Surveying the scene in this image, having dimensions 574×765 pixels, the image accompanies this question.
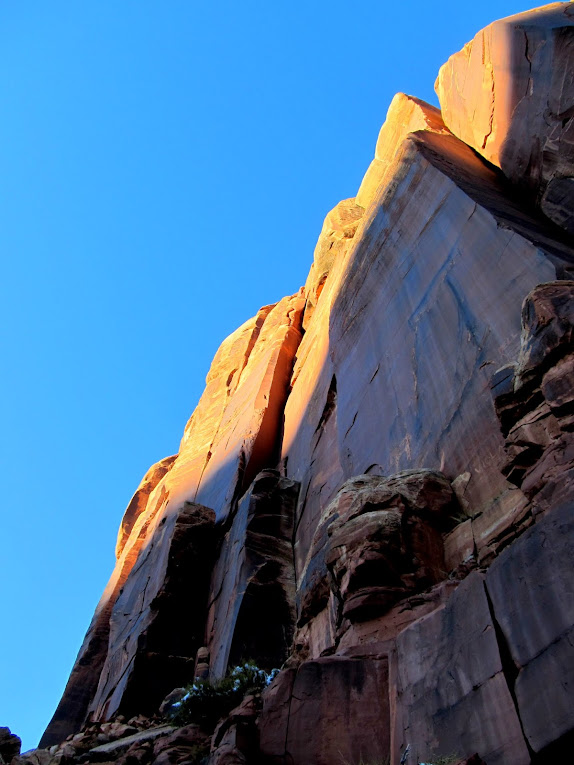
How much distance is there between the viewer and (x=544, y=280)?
997 centimetres

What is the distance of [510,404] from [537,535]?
→ 2486 mm

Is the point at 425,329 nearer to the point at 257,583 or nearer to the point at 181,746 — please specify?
the point at 257,583

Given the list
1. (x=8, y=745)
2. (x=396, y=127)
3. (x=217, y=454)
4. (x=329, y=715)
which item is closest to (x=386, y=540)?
(x=329, y=715)

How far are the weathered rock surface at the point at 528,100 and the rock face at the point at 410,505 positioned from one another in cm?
7

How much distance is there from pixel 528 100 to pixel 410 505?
367 inches

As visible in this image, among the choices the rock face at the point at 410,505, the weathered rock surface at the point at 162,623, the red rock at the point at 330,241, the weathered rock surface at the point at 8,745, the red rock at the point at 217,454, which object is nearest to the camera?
the rock face at the point at 410,505

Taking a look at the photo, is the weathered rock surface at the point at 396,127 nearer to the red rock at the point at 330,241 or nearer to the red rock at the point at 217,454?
the red rock at the point at 330,241

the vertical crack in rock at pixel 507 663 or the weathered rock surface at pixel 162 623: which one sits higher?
the weathered rock surface at pixel 162 623

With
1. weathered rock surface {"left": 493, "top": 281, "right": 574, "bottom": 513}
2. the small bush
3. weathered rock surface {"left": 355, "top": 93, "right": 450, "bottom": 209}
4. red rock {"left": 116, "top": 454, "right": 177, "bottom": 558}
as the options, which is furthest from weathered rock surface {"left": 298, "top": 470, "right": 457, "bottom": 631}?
red rock {"left": 116, "top": 454, "right": 177, "bottom": 558}

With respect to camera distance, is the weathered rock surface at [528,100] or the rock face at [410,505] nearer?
the rock face at [410,505]

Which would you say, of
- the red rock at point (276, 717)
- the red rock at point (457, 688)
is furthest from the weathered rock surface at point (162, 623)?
the red rock at point (457, 688)

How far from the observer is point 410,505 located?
986 centimetres

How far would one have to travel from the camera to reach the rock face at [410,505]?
637 cm

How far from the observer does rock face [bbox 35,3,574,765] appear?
6371 millimetres
